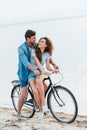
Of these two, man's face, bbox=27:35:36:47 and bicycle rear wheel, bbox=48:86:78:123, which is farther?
man's face, bbox=27:35:36:47

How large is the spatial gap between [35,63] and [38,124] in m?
0.70

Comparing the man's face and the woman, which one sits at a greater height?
the man's face

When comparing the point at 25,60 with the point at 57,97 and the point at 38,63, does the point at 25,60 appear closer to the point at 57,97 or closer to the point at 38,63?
the point at 38,63

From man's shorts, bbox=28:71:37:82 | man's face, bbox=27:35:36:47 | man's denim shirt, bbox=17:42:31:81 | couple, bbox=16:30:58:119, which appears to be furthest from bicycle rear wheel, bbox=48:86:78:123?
man's face, bbox=27:35:36:47

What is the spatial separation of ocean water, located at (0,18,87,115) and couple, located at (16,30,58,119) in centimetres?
88

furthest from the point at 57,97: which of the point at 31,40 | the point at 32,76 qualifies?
the point at 31,40

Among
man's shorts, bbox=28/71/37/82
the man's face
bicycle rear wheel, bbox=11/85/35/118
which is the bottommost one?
bicycle rear wheel, bbox=11/85/35/118

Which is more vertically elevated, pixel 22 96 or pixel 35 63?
pixel 35 63

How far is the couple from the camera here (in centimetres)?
515

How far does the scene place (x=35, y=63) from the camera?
17.2ft

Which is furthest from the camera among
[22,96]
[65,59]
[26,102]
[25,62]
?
[65,59]

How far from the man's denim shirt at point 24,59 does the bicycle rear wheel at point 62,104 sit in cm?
37

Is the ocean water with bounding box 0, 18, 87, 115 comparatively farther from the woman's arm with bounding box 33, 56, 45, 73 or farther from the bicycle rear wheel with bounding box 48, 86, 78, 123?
the woman's arm with bounding box 33, 56, 45, 73

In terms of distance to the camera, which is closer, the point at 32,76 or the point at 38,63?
the point at 38,63
